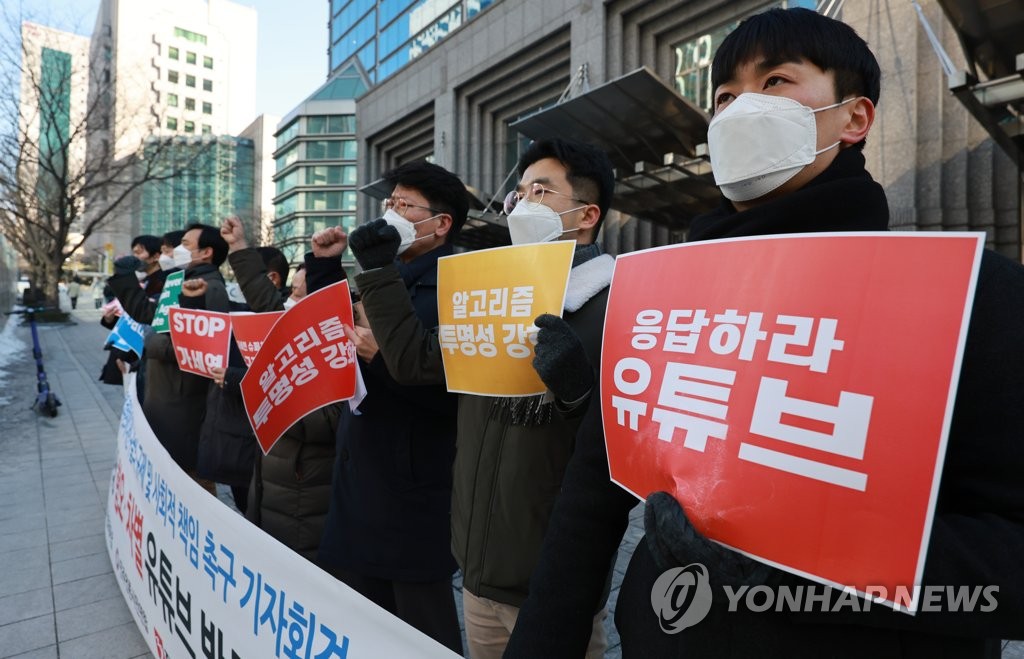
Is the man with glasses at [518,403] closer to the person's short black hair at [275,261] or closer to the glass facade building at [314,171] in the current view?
the person's short black hair at [275,261]

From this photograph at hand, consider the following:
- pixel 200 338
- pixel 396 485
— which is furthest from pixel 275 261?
pixel 396 485

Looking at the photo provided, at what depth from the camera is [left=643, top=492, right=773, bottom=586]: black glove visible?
781mm

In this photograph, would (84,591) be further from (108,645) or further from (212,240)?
(212,240)

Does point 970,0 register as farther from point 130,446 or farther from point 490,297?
point 130,446

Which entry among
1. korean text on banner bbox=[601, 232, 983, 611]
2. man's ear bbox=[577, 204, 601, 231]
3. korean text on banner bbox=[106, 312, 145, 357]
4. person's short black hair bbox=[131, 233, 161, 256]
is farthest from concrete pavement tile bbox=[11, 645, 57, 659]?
korean text on banner bbox=[601, 232, 983, 611]

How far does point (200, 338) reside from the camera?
10.8 feet

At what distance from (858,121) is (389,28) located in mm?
32502

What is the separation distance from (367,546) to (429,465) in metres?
0.34

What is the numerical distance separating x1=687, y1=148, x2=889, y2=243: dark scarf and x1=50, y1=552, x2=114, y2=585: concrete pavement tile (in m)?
4.37

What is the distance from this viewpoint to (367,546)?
2025mm

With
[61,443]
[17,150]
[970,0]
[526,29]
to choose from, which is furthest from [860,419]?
[17,150]

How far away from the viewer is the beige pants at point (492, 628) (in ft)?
5.24

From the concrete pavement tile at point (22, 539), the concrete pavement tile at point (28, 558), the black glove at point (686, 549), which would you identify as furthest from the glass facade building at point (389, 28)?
the black glove at point (686, 549)

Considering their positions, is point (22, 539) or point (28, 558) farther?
point (22, 539)
